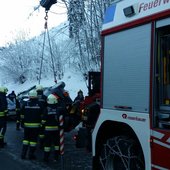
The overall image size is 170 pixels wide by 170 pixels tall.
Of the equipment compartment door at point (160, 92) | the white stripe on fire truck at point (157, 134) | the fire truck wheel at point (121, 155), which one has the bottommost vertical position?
the fire truck wheel at point (121, 155)

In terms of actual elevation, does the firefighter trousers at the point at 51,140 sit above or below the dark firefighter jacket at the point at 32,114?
below

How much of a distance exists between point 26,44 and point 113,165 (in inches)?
1527

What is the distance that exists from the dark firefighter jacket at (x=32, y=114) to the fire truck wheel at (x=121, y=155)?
4.26 m

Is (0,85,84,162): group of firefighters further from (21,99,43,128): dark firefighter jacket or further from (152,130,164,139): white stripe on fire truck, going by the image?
(152,130,164,139): white stripe on fire truck

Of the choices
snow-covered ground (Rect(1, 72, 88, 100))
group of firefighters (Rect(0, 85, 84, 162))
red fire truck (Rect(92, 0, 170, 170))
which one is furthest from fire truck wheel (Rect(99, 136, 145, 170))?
snow-covered ground (Rect(1, 72, 88, 100))

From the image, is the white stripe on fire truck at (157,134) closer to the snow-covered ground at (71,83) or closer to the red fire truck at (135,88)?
the red fire truck at (135,88)

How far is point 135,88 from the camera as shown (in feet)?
17.0

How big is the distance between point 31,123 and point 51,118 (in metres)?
0.55

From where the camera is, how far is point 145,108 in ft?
16.4

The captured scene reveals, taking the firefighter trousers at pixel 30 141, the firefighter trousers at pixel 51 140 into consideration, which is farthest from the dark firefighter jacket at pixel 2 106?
the firefighter trousers at pixel 51 140

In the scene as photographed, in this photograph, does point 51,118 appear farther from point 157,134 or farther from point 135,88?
point 157,134

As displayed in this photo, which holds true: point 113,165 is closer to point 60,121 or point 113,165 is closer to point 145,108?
point 145,108

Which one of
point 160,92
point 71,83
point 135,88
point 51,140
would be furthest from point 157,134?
point 71,83

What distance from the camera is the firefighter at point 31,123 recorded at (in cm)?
1032
